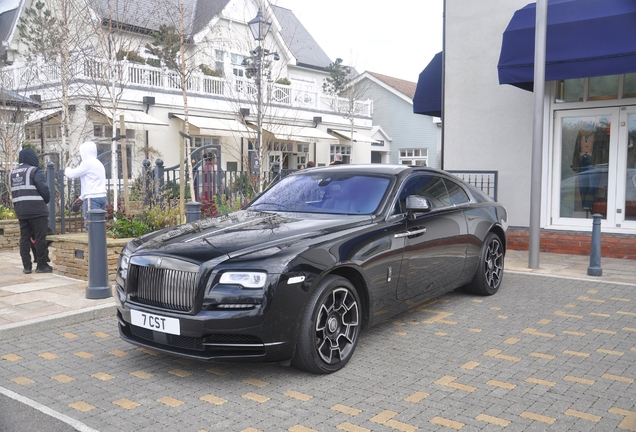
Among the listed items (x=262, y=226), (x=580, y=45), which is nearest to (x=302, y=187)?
(x=262, y=226)

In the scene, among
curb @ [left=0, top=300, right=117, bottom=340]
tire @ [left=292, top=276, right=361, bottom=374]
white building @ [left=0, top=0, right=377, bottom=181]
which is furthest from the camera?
white building @ [left=0, top=0, right=377, bottom=181]

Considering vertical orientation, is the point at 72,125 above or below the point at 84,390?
above

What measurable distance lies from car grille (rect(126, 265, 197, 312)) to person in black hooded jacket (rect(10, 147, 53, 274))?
4.38 m

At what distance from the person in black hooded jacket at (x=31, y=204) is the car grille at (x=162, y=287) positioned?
4381 mm

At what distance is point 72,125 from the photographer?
70.1 feet

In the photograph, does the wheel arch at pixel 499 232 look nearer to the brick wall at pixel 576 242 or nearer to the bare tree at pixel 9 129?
the brick wall at pixel 576 242

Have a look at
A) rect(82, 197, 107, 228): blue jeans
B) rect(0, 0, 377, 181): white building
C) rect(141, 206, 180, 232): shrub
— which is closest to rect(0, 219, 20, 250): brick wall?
rect(82, 197, 107, 228): blue jeans

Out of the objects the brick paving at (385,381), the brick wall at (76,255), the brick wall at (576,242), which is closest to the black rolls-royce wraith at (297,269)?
the brick paving at (385,381)

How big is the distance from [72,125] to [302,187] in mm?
17862

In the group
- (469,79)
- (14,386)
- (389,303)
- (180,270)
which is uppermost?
(469,79)

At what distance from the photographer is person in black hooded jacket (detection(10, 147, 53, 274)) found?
8.22 metres

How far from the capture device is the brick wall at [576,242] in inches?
387

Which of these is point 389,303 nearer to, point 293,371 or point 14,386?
point 293,371

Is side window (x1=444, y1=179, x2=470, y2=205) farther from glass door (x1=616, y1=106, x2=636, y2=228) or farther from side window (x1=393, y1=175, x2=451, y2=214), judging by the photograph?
glass door (x1=616, y1=106, x2=636, y2=228)
